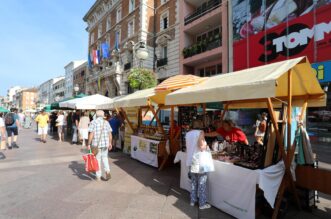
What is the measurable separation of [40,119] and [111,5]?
23118 millimetres

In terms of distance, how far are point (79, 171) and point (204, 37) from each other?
595 inches

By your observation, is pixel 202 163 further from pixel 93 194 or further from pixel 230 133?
pixel 93 194

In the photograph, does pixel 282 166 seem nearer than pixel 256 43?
Yes

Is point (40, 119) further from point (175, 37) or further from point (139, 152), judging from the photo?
point (175, 37)

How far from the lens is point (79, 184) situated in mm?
5434

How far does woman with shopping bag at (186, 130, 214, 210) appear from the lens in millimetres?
4066

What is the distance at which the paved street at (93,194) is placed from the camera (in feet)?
12.8

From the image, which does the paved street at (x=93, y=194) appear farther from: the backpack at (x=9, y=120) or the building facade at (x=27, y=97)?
the building facade at (x=27, y=97)

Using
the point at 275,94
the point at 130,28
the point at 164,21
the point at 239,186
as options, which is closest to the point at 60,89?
the point at 130,28

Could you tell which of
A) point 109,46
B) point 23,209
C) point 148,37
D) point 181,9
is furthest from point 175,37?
point 23,209

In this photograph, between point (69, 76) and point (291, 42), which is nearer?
point (291, 42)

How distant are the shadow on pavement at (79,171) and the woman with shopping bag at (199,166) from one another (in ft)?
10.0

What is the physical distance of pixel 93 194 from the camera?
478cm

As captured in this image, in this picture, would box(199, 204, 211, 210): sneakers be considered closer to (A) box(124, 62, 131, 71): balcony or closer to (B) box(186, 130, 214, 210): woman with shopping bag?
(B) box(186, 130, 214, 210): woman with shopping bag
